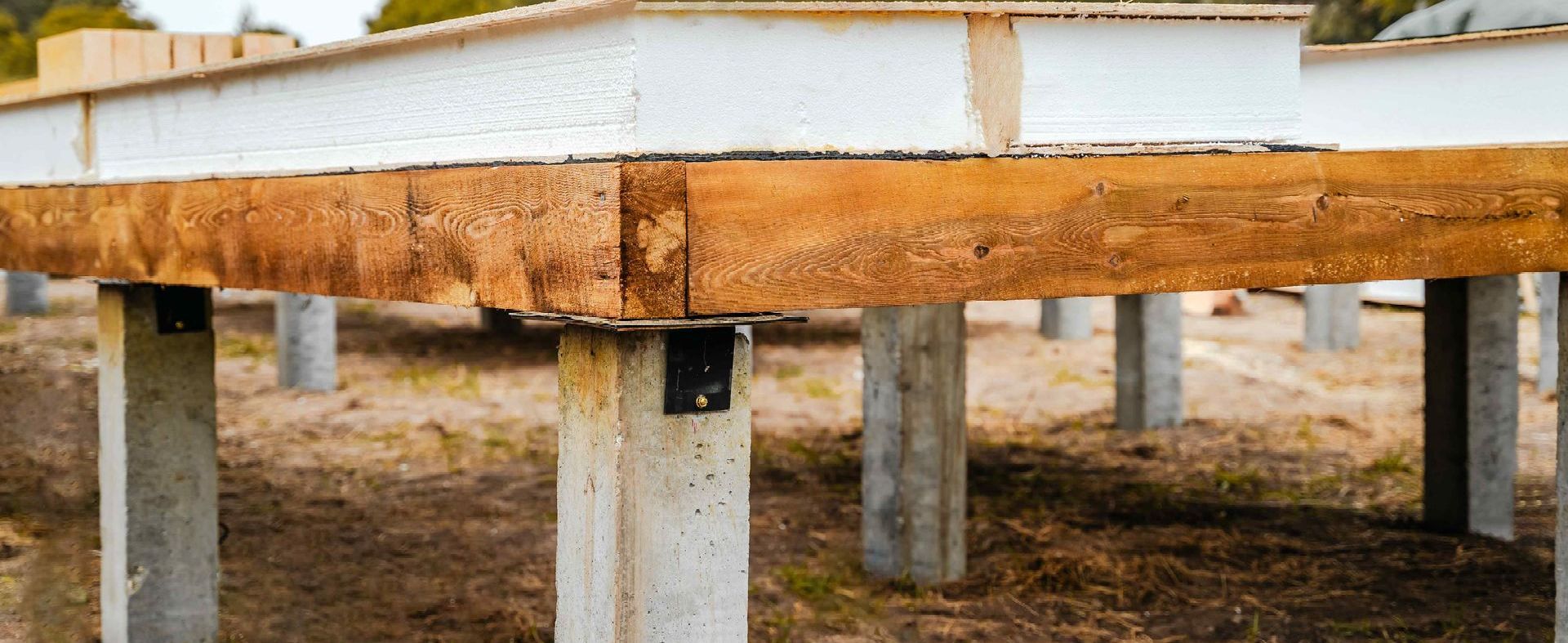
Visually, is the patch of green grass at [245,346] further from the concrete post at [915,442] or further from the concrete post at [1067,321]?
the concrete post at [915,442]

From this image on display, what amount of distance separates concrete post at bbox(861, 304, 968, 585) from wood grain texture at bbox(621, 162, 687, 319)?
3.68m

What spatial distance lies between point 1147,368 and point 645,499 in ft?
26.7

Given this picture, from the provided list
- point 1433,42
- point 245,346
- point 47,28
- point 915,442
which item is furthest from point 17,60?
point 1433,42

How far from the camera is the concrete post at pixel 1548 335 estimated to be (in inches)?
405

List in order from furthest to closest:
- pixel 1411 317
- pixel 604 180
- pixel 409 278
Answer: pixel 1411 317 < pixel 409 278 < pixel 604 180

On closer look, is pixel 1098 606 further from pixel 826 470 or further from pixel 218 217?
pixel 218 217

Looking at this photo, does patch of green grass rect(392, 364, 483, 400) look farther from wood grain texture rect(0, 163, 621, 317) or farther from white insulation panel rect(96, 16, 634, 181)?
white insulation panel rect(96, 16, 634, 181)

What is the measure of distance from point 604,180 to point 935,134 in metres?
0.63

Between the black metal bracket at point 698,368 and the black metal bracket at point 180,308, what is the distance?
2.86m

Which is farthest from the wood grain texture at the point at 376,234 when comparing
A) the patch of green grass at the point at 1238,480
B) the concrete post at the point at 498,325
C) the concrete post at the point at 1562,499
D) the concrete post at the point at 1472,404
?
the concrete post at the point at 498,325

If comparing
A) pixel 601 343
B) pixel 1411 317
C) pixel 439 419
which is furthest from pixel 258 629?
pixel 1411 317

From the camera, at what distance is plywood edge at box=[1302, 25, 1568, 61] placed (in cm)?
341

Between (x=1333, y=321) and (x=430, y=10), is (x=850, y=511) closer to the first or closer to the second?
(x=1333, y=321)

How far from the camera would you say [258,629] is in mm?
5551
